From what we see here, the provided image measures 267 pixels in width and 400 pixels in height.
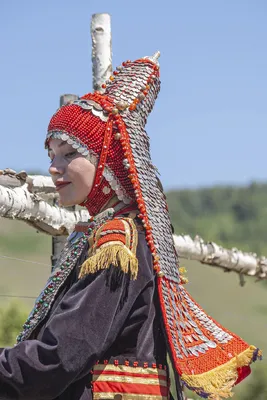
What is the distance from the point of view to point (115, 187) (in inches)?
115

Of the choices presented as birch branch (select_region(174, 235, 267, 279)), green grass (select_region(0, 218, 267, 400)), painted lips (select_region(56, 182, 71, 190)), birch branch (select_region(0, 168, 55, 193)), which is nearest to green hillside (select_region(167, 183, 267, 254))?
green grass (select_region(0, 218, 267, 400))

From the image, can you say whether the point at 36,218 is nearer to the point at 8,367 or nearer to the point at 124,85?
the point at 124,85

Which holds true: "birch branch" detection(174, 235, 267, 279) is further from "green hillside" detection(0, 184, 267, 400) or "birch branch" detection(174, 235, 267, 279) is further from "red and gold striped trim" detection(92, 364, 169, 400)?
"red and gold striped trim" detection(92, 364, 169, 400)

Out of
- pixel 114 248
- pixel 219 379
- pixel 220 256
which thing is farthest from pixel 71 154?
pixel 220 256

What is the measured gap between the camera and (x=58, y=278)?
288 cm

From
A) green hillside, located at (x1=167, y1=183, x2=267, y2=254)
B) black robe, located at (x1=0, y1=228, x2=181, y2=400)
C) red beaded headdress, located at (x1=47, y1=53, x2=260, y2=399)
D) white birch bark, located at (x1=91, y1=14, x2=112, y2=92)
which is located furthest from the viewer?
green hillside, located at (x1=167, y1=183, x2=267, y2=254)

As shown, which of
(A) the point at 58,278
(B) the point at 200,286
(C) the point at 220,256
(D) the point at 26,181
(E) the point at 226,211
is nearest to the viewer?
(A) the point at 58,278

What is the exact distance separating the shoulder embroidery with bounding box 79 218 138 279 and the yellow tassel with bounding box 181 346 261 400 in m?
0.40

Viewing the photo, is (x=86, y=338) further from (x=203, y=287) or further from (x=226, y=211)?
(x=226, y=211)

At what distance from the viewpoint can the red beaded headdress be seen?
2852 millimetres

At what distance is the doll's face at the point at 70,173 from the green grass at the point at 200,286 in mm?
2221

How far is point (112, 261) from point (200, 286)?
566 centimetres

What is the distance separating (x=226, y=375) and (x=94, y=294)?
576mm

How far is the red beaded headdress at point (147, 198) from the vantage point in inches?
112
